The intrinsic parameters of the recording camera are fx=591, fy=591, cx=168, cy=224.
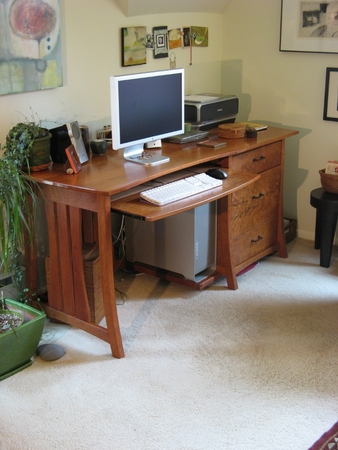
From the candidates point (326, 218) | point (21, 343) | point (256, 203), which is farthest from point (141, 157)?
point (326, 218)

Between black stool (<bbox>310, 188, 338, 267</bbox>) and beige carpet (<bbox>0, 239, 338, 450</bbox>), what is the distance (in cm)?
29

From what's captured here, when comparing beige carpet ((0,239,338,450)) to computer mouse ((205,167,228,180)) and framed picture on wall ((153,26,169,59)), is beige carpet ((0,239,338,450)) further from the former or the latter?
framed picture on wall ((153,26,169,59))

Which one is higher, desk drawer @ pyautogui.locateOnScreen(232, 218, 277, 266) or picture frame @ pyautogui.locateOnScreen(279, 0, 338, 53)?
picture frame @ pyautogui.locateOnScreen(279, 0, 338, 53)

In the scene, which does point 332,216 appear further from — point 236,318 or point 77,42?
point 77,42

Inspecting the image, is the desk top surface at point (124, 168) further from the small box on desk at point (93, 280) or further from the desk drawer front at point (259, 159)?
the small box on desk at point (93, 280)

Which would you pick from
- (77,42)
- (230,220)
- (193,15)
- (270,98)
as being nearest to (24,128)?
(77,42)

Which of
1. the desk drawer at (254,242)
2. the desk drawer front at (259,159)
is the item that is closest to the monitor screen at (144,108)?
the desk drawer front at (259,159)

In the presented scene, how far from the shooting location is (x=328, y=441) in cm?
211

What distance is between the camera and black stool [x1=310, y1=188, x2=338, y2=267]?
11.2 ft

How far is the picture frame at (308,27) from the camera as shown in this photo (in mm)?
3471

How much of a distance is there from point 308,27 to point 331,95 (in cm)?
43

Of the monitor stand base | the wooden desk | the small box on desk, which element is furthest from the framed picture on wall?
the small box on desk

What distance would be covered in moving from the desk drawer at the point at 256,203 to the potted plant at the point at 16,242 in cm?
112

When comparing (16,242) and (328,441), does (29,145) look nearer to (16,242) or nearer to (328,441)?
(16,242)
